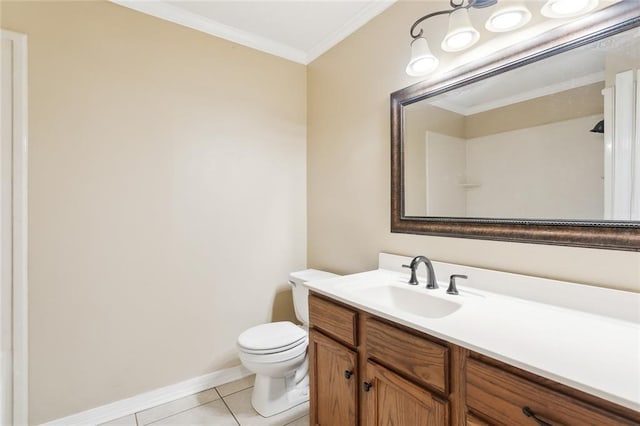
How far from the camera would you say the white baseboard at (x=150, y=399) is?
1680mm

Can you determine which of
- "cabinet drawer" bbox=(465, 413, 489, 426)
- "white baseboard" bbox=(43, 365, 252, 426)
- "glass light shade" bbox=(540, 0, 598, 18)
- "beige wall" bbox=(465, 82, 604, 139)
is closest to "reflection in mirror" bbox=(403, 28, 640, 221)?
"beige wall" bbox=(465, 82, 604, 139)

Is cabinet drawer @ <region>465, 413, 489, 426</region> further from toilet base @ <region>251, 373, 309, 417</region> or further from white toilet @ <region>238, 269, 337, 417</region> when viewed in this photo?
toilet base @ <region>251, 373, 309, 417</region>

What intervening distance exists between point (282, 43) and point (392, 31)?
0.91 metres

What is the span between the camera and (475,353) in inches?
34.0

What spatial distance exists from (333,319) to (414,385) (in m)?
0.43

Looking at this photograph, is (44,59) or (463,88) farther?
(44,59)

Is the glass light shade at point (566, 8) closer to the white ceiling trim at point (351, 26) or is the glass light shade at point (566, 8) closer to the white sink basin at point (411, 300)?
the white ceiling trim at point (351, 26)

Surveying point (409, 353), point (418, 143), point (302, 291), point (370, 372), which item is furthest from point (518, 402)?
point (302, 291)

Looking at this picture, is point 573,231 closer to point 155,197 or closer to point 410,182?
point 410,182

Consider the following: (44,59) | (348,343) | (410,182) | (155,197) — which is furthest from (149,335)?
(410,182)

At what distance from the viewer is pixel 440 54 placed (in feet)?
5.07
